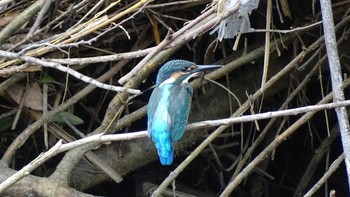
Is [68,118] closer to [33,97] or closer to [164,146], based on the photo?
[33,97]

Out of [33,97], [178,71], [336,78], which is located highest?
[336,78]

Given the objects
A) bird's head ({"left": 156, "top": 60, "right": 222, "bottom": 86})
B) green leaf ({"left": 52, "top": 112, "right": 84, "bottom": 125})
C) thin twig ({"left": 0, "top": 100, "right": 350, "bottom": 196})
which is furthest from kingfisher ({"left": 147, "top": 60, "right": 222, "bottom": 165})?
green leaf ({"left": 52, "top": 112, "right": 84, "bottom": 125})

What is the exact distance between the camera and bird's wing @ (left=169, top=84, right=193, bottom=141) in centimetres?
269

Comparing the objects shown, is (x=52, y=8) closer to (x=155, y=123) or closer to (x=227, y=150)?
(x=155, y=123)

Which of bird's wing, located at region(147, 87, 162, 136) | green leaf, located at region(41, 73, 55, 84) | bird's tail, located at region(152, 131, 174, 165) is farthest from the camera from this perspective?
green leaf, located at region(41, 73, 55, 84)

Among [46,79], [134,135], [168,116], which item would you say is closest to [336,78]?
[134,135]

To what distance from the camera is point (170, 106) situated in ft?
9.08

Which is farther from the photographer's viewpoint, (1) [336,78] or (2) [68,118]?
(2) [68,118]

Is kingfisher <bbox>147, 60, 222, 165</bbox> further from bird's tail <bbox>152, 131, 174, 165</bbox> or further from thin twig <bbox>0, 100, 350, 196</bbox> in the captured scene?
thin twig <bbox>0, 100, 350, 196</bbox>

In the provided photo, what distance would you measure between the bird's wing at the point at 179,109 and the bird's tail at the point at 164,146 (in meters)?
0.04

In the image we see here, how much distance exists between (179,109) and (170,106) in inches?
1.4

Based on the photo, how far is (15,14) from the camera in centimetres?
297

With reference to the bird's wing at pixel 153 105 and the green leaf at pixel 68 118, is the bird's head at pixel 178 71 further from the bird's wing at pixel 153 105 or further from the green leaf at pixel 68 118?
the green leaf at pixel 68 118

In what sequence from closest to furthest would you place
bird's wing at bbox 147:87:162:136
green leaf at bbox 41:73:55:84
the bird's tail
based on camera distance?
the bird's tail
bird's wing at bbox 147:87:162:136
green leaf at bbox 41:73:55:84
